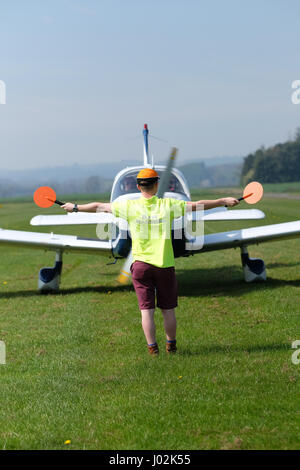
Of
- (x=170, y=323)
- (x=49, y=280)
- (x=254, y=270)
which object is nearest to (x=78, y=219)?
(x=49, y=280)

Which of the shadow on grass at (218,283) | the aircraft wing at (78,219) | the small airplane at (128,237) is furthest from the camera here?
the aircraft wing at (78,219)

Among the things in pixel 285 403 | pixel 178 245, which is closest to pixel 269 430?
pixel 285 403

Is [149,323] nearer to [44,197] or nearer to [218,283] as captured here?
[44,197]

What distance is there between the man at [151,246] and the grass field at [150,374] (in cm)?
47

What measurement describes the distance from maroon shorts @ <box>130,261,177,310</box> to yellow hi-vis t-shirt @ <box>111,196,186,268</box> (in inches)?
2.9

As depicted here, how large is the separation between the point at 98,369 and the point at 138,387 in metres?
0.81

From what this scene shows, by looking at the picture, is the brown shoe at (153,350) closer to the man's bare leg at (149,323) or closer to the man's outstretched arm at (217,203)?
the man's bare leg at (149,323)

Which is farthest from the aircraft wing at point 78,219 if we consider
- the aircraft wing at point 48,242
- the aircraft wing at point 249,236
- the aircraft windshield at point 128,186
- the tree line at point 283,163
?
the tree line at point 283,163

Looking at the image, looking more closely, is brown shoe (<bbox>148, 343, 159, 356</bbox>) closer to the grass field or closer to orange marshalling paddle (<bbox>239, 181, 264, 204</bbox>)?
the grass field

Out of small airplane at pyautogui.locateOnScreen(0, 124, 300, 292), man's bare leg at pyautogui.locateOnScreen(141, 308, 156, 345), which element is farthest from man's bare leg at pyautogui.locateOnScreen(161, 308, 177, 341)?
small airplane at pyautogui.locateOnScreen(0, 124, 300, 292)

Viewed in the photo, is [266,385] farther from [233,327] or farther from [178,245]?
[178,245]

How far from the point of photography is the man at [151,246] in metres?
6.43

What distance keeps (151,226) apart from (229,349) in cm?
169
